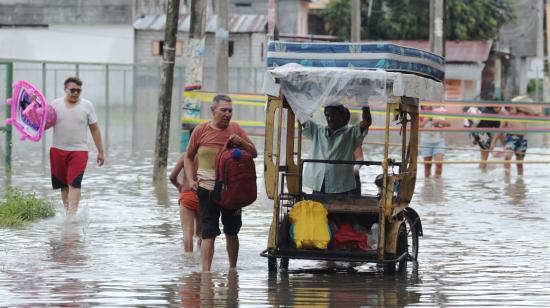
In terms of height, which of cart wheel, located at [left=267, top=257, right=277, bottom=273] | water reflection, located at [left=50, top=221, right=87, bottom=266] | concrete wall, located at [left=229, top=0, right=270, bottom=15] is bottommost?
water reflection, located at [left=50, top=221, right=87, bottom=266]

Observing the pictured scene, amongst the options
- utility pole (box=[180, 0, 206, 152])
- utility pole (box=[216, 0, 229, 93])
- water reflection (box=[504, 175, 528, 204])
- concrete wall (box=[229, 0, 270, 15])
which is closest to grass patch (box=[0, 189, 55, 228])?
utility pole (box=[180, 0, 206, 152])

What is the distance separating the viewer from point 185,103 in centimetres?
2142

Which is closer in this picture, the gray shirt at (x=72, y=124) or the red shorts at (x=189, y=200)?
the red shorts at (x=189, y=200)

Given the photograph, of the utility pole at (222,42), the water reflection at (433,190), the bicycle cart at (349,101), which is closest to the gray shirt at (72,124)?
the bicycle cart at (349,101)

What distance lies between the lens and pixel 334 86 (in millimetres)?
11219

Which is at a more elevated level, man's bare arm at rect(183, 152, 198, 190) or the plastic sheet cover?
the plastic sheet cover

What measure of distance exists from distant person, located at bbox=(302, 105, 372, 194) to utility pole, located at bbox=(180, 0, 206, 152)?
8.93 meters

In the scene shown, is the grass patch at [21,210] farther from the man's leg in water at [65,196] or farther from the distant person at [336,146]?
the distant person at [336,146]

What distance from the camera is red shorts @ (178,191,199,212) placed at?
1230 cm

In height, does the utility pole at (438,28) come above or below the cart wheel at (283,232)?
above

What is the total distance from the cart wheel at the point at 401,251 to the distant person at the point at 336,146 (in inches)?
30.7

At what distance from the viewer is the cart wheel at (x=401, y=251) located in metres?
11.3

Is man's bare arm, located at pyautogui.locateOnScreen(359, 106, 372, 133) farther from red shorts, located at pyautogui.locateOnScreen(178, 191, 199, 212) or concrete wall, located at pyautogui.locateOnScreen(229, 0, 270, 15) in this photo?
concrete wall, located at pyautogui.locateOnScreen(229, 0, 270, 15)

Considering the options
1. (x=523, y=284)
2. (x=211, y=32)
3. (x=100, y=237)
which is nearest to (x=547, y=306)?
(x=523, y=284)
